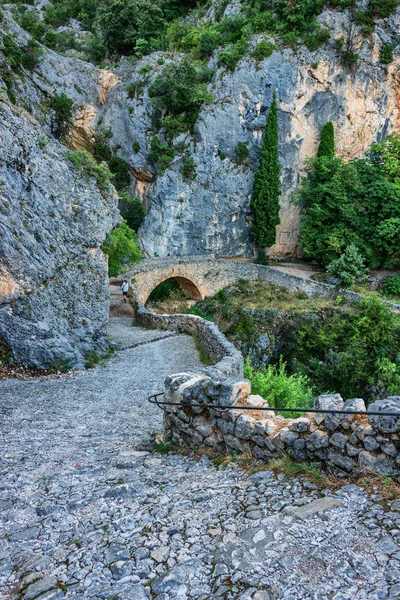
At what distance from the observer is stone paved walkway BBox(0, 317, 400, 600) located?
2.26 metres

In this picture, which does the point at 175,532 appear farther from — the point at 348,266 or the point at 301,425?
the point at 348,266

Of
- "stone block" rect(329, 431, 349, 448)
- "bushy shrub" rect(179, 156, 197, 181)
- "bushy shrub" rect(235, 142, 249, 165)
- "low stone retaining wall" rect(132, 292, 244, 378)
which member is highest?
"bushy shrub" rect(235, 142, 249, 165)

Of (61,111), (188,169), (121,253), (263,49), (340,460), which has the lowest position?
(340,460)

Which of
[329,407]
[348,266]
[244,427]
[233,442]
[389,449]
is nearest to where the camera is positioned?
A: [389,449]

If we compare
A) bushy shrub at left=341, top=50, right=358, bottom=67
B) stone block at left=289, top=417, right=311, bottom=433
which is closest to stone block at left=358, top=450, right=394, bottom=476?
stone block at left=289, top=417, right=311, bottom=433

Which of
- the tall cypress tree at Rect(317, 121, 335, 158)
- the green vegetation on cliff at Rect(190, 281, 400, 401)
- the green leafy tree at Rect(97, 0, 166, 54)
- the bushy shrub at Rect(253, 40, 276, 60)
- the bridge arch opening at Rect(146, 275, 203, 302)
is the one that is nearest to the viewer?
the green vegetation on cliff at Rect(190, 281, 400, 401)

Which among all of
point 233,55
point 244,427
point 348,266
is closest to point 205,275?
point 348,266

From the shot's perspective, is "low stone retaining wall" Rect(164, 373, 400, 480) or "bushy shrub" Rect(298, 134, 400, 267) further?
"bushy shrub" Rect(298, 134, 400, 267)

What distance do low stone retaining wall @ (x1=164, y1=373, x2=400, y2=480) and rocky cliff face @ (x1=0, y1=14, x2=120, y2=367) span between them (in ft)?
18.2

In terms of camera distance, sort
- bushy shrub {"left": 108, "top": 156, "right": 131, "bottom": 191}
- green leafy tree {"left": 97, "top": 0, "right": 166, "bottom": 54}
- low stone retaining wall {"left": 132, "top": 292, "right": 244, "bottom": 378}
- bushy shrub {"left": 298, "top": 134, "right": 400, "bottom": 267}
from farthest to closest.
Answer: green leafy tree {"left": 97, "top": 0, "right": 166, "bottom": 54} < bushy shrub {"left": 108, "top": 156, "right": 131, "bottom": 191} < bushy shrub {"left": 298, "top": 134, "right": 400, "bottom": 267} < low stone retaining wall {"left": 132, "top": 292, "right": 244, "bottom": 378}

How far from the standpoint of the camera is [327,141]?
2966 centimetres

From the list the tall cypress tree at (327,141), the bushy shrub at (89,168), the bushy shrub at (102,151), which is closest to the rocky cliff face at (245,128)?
the tall cypress tree at (327,141)

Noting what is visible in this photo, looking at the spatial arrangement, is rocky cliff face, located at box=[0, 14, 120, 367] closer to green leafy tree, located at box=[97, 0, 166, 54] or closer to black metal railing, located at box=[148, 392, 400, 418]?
black metal railing, located at box=[148, 392, 400, 418]

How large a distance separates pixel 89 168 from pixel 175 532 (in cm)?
1080
